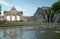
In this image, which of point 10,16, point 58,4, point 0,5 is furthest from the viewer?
point 10,16

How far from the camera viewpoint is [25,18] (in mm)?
107188

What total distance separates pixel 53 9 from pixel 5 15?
32034 millimetres

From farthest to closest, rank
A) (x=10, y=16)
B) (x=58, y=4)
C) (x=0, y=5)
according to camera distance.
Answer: (x=10, y=16) → (x=58, y=4) → (x=0, y=5)

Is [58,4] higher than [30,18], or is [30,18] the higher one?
[58,4]

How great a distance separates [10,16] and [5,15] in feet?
11.0

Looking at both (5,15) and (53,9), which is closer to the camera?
(53,9)

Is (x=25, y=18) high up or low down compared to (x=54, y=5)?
down

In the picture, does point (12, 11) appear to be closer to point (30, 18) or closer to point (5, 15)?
point (5, 15)

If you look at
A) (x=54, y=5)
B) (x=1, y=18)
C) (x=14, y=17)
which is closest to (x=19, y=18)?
(x=14, y=17)

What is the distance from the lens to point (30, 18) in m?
108

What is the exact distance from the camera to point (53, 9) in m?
85.7

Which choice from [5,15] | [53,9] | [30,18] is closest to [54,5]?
[53,9]

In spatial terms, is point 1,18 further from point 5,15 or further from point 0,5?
point 0,5

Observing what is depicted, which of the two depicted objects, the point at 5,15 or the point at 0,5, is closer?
the point at 0,5
